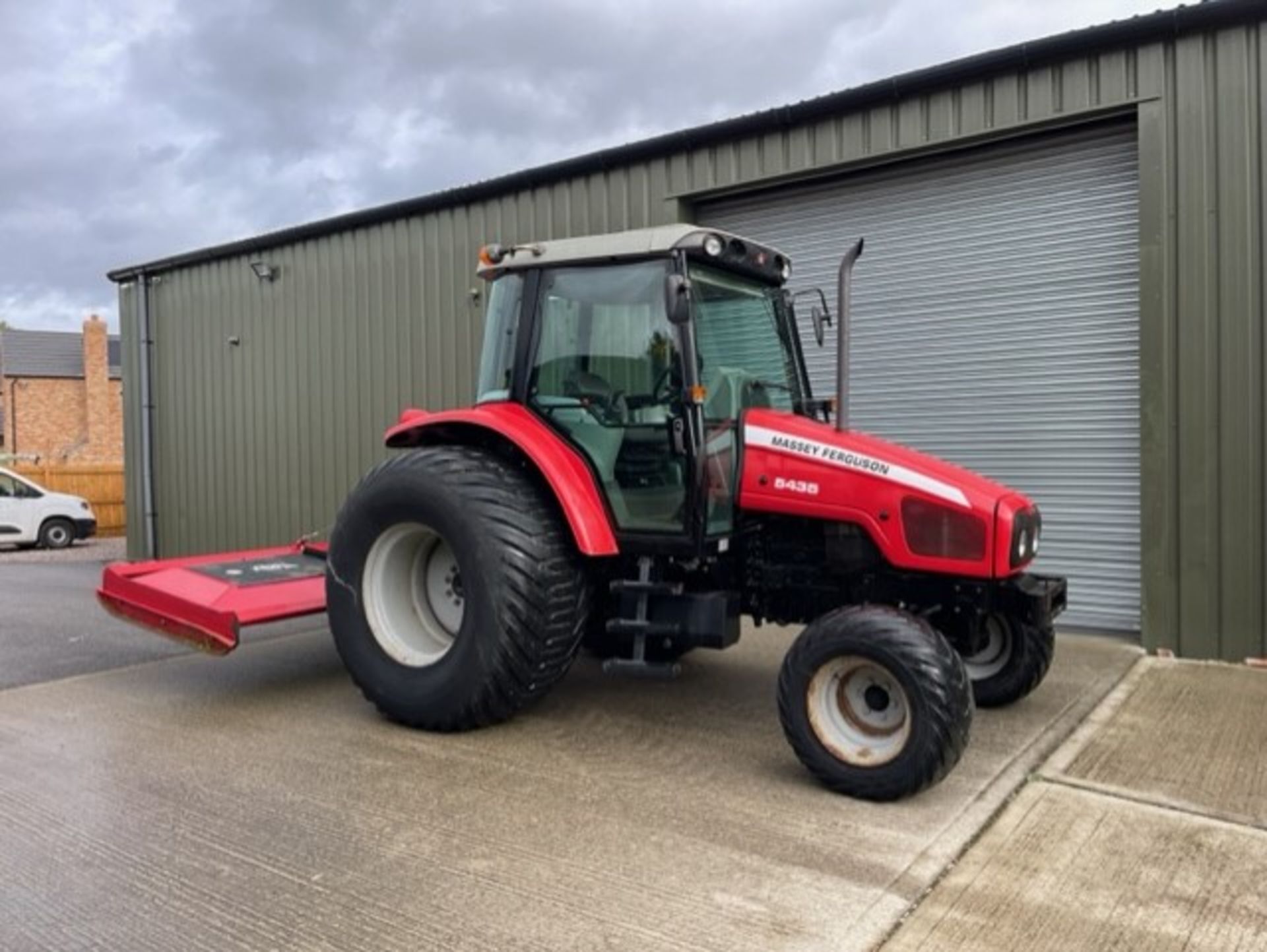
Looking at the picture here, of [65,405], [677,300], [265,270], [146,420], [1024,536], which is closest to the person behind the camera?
[677,300]

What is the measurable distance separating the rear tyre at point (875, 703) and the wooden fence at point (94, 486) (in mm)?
19431

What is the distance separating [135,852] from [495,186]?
7.31 meters

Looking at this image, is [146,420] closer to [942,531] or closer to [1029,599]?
[942,531]

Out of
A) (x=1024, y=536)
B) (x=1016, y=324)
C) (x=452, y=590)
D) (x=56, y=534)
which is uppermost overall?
(x=1016, y=324)

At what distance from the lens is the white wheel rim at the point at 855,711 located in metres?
3.71

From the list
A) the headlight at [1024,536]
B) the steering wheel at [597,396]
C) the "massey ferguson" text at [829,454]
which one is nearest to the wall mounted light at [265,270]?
the steering wheel at [597,396]

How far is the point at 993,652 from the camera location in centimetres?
489

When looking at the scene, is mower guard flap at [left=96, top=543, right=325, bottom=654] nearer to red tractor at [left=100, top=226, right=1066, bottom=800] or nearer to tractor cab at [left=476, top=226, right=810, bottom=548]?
red tractor at [left=100, top=226, right=1066, bottom=800]

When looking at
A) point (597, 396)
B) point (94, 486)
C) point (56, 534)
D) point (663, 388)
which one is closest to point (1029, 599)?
point (663, 388)

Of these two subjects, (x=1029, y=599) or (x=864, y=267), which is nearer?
(x=1029, y=599)

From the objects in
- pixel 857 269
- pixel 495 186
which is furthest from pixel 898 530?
pixel 495 186

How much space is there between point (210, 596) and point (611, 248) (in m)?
2.83

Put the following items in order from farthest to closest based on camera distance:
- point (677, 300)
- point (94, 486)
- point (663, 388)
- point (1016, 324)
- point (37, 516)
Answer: point (94, 486) < point (37, 516) < point (1016, 324) < point (663, 388) < point (677, 300)

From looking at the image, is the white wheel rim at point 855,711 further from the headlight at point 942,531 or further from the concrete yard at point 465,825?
the headlight at point 942,531
